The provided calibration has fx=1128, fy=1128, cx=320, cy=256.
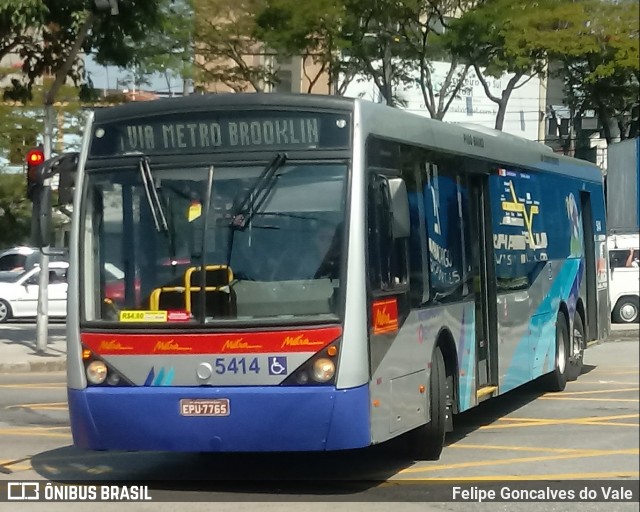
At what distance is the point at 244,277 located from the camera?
24.8 ft

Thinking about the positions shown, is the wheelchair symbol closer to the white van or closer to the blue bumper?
the blue bumper

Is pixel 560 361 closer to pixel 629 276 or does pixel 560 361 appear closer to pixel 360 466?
pixel 360 466

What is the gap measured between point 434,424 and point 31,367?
1048 centimetres

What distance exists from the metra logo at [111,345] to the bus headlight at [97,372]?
0.35 feet

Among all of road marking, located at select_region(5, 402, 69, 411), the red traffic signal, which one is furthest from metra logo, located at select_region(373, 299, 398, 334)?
the red traffic signal

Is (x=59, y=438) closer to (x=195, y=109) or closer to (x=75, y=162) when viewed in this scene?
(x=75, y=162)

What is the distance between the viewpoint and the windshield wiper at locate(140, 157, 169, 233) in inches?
304

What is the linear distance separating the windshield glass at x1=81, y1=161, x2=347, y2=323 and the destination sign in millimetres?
162

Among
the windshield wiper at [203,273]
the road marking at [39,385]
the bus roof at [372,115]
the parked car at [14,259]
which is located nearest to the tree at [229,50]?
the parked car at [14,259]

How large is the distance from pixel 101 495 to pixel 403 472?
92.0 inches

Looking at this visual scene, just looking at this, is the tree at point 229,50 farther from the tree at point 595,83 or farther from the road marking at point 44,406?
the road marking at point 44,406

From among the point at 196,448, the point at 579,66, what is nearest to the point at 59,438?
the point at 196,448

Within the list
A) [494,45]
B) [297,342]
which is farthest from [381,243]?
[494,45]

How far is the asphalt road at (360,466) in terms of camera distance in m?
7.55
